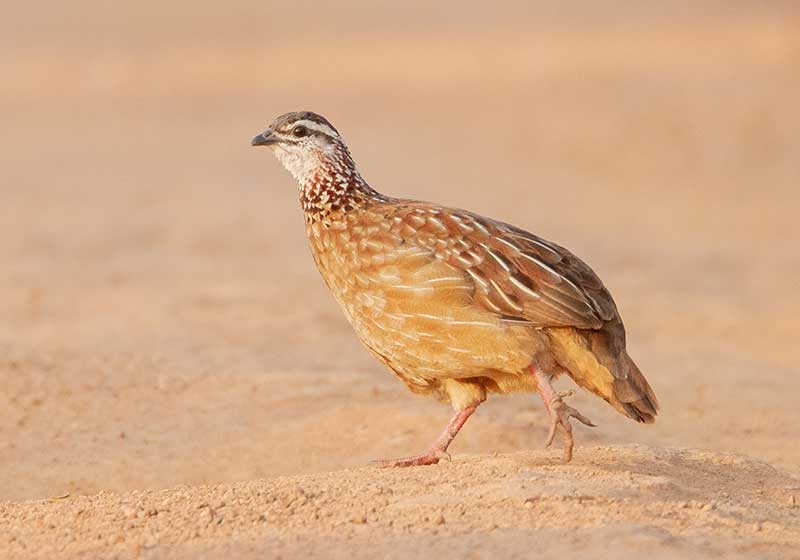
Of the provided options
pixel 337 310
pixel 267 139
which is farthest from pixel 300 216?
pixel 267 139

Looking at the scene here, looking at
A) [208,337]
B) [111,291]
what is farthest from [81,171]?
[208,337]

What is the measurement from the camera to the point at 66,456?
9.29 meters

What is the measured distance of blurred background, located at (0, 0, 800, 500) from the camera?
9.95 m

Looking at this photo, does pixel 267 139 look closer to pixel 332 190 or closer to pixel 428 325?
pixel 332 190

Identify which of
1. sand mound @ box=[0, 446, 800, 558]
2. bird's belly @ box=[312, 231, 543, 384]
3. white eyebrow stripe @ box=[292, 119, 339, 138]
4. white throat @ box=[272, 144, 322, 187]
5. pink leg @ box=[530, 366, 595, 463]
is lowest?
sand mound @ box=[0, 446, 800, 558]

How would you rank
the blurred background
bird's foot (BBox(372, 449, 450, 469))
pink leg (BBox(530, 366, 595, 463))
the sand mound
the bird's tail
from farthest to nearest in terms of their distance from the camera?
1. the blurred background
2. bird's foot (BBox(372, 449, 450, 469))
3. the bird's tail
4. pink leg (BBox(530, 366, 595, 463))
5. the sand mound

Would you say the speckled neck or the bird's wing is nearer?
the bird's wing

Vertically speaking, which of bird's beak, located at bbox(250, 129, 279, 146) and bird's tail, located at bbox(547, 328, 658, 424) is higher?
bird's beak, located at bbox(250, 129, 279, 146)

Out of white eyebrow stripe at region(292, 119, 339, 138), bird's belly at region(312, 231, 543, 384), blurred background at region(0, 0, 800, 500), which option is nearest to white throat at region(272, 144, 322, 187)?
white eyebrow stripe at region(292, 119, 339, 138)

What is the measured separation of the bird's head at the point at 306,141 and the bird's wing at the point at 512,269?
66cm

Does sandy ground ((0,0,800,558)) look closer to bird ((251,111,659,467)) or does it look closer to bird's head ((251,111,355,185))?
bird ((251,111,659,467))

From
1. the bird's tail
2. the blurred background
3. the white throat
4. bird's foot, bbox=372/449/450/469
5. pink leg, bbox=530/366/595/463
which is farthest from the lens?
the blurred background

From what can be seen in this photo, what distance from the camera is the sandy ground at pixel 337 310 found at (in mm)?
6465

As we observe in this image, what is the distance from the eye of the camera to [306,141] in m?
8.28
